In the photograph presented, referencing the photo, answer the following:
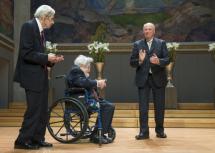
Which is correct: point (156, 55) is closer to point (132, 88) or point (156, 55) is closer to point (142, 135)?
point (142, 135)

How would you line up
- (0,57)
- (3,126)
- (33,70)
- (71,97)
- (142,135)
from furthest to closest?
(0,57), (3,126), (142,135), (71,97), (33,70)

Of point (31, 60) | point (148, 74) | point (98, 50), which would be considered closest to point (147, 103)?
point (148, 74)

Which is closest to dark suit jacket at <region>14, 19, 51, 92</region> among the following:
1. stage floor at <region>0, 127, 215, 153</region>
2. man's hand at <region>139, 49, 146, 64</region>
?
stage floor at <region>0, 127, 215, 153</region>

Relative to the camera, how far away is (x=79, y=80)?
5230mm

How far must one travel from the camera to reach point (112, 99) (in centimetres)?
1282

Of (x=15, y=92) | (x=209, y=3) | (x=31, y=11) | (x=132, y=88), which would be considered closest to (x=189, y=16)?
(x=209, y=3)

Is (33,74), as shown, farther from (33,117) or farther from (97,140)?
(97,140)

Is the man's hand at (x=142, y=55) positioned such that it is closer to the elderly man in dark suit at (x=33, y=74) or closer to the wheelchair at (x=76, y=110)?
the wheelchair at (x=76, y=110)

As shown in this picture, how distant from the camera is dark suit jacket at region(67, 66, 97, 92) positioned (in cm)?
519

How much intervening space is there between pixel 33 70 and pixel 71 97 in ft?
2.11

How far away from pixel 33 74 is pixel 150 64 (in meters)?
1.87

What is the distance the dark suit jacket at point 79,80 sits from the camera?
5.19m

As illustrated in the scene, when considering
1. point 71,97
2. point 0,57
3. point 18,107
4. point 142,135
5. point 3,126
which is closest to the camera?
point 71,97

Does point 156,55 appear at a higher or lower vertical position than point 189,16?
lower
